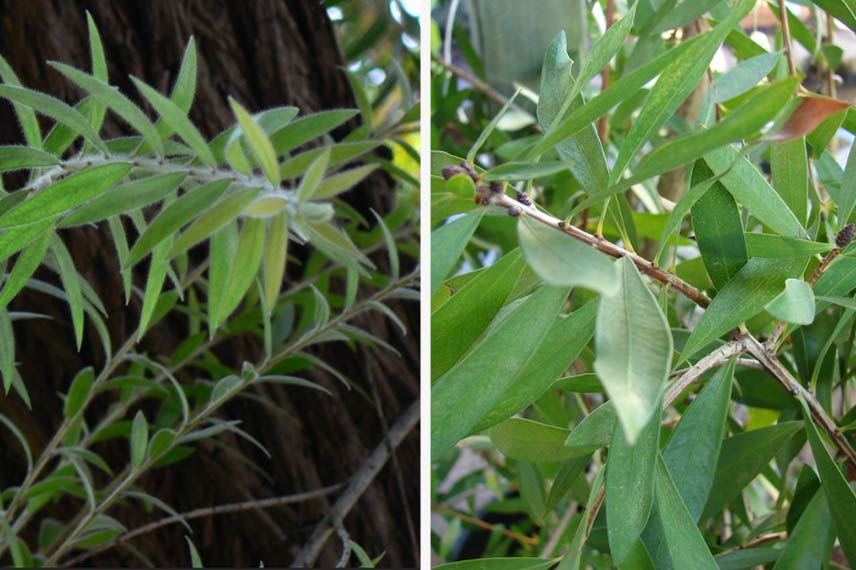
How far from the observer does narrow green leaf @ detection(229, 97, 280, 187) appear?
0.85ft

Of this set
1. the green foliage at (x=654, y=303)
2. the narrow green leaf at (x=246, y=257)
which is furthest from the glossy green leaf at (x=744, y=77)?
the narrow green leaf at (x=246, y=257)

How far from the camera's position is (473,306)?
33 centimetres

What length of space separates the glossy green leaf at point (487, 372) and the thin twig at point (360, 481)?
0.29 metres

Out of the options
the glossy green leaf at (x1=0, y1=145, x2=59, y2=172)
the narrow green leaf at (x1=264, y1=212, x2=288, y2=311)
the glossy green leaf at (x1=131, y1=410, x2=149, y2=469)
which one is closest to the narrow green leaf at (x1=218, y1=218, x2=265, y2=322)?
the narrow green leaf at (x1=264, y1=212, x2=288, y2=311)

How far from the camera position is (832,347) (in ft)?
1.56

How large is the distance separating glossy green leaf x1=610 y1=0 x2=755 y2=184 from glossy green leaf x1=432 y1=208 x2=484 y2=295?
0.07 metres

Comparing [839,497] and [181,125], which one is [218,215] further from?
[839,497]

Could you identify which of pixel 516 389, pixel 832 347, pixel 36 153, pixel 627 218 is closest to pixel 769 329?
pixel 832 347

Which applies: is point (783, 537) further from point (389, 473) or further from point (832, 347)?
point (389, 473)

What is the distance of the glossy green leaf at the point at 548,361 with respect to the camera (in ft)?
1.09

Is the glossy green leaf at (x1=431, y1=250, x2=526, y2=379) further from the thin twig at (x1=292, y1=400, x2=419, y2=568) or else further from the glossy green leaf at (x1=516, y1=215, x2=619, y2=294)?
the thin twig at (x1=292, y1=400, x2=419, y2=568)

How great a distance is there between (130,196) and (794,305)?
26 cm

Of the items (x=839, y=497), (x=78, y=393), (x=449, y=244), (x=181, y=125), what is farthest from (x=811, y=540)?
(x=78, y=393)

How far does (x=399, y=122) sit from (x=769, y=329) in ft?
1.04
